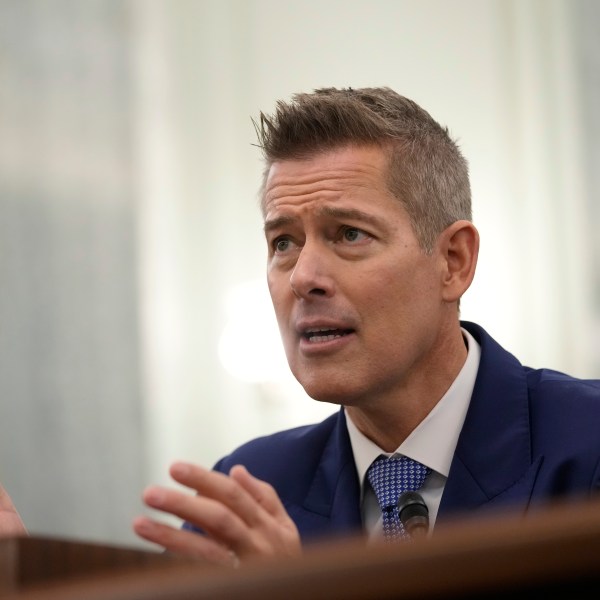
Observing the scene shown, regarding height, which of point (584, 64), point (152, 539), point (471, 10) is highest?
point (471, 10)

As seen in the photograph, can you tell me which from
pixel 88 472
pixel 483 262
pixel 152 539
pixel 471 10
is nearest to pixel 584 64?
pixel 471 10

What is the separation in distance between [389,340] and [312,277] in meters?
0.18

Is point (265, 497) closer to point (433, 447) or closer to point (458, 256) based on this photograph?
point (433, 447)

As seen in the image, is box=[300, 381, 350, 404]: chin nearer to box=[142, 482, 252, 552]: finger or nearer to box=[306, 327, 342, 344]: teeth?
box=[306, 327, 342, 344]: teeth

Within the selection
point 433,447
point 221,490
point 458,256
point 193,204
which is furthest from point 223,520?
point 193,204

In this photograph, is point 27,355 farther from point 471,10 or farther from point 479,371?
point 479,371

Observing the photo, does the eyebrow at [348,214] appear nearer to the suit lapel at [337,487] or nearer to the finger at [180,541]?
the suit lapel at [337,487]

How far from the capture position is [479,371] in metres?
2.09

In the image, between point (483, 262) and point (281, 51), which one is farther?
point (281, 51)

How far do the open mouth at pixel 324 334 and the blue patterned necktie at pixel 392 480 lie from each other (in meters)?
0.26

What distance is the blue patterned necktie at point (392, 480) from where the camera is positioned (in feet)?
6.41

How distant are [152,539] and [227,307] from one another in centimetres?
397

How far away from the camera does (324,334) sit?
6.57 ft

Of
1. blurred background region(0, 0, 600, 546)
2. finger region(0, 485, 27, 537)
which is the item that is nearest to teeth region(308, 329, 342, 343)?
finger region(0, 485, 27, 537)
